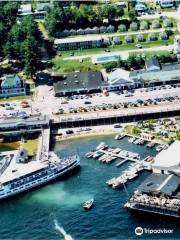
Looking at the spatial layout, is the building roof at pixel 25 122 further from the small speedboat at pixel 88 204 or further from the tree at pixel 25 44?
the small speedboat at pixel 88 204

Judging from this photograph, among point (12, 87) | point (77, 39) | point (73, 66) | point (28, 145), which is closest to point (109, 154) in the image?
point (28, 145)

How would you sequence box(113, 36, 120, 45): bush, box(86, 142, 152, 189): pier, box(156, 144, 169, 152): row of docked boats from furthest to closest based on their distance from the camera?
box(113, 36, 120, 45): bush < box(156, 144, 169, 152): row of docked boats < box(86, 142, 152, 189): pier

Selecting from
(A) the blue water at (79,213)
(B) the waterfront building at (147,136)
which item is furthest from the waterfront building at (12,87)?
(A) the blue water at (79,213)

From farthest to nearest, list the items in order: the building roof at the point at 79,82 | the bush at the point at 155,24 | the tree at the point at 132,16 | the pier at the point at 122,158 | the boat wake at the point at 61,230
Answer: the tree at the point at 132,16
the bush at the point at 155,24
the building roof at the point at 79,82
the pier at the point at 122,158
the boat wake at the point at 61,230

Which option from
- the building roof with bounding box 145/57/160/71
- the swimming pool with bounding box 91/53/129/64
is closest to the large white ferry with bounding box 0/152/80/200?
the building roof with bounding box 145/57/160/71

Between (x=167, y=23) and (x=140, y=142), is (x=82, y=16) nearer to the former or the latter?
(x=167, y=23)

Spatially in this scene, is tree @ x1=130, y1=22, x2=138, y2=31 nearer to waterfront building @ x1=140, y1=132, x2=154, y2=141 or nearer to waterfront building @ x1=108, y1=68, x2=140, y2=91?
waterfront building @ x1=108, y1=68, x2=140, y2=91
